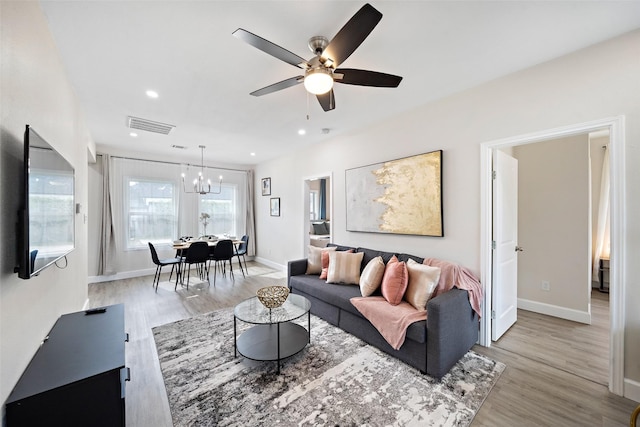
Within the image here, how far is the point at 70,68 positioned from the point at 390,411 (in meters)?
3.84

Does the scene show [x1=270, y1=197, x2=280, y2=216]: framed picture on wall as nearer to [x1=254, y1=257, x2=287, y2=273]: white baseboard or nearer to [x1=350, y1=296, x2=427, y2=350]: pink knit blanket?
[x1=254, y1=257, x2=287, y2=273]: white baseboard

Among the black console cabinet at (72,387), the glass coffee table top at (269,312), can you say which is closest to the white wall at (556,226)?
the glass coffee table top at (269,312)

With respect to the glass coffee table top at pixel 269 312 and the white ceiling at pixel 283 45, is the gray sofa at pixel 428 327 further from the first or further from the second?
the white ceiling at pixel 283 45

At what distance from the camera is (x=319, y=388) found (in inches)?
76.9

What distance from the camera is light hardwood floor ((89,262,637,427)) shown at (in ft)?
5.59

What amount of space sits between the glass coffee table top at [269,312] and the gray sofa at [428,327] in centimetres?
48

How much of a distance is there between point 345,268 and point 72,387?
253 centimetres

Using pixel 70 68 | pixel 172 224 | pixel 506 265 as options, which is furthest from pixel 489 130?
pixel 172 224

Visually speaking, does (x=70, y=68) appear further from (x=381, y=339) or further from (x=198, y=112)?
(x=381, y=339)

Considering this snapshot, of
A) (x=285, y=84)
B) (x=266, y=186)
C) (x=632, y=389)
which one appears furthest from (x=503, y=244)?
(x=266, y=186)

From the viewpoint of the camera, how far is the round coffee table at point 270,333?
86.0 inches

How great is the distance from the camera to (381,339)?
8.00ft

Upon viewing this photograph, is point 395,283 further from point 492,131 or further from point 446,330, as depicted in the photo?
point 492,131

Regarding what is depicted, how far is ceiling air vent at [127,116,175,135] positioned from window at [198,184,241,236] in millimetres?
2504
